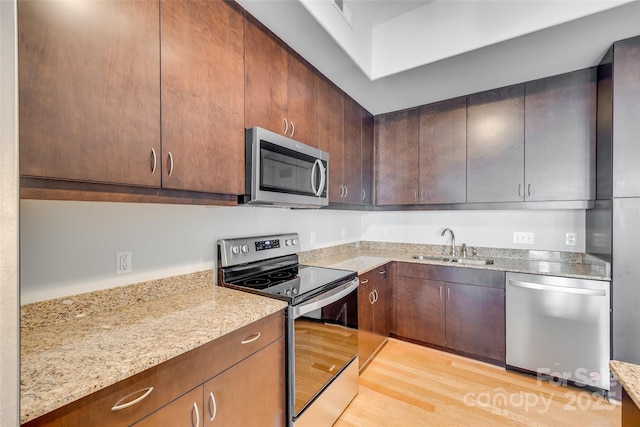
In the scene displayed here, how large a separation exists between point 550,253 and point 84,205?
340 cm

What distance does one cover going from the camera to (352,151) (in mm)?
2674

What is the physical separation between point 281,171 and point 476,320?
209 centimetres

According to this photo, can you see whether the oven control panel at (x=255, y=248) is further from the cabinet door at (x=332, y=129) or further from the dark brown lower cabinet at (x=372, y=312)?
the dark brown lower cabinet at (x=372, y=312)

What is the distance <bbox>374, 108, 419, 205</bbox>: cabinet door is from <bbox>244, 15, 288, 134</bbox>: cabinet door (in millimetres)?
1578

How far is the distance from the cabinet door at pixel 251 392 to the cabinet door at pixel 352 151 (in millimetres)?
1550

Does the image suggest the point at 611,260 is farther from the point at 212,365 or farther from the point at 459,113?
the point at 212,365

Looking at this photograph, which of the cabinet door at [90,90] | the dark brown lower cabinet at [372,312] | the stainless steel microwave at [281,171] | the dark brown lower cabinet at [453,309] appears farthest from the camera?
the dark brown lower cabinet at [453,309]

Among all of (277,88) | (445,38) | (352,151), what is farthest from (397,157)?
(277,88)

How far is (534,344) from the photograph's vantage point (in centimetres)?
216

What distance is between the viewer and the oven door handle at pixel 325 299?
1.40 m

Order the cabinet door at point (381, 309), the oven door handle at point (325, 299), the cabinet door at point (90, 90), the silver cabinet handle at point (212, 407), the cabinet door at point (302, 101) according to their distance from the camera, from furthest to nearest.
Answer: the cabinet door at point (381, 309)
the cabinet door at point (302, 101)
the oven door handle at point (325, 299)
the silver cabinet handle at point (212, 407)
the cabinet door at point (90, 90)

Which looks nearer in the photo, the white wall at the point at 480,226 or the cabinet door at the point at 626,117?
the cabinet door at the point at 626,117

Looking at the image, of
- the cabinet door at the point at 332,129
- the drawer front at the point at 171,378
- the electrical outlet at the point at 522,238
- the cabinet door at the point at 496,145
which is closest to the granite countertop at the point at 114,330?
the drawer front at the point at 171,378

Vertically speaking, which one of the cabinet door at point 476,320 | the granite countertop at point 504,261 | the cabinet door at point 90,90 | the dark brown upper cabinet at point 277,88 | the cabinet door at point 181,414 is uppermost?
the dark brown upper cabinet at point 277,88
